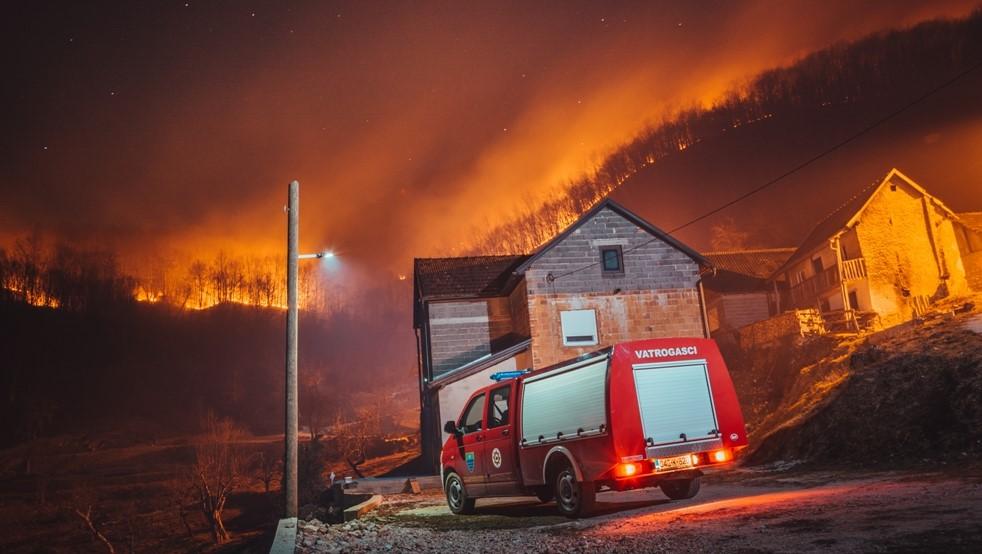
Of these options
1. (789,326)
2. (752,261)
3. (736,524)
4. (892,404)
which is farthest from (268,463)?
(736,524)

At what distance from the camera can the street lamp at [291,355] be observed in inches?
475

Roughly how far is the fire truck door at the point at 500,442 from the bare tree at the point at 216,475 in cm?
3818

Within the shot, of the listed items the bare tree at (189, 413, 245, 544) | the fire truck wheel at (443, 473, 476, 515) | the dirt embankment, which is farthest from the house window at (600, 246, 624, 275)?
the bare tree at (189, 413, 245, 544)

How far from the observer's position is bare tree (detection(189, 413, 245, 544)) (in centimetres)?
4450

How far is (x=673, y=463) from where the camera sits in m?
10.1

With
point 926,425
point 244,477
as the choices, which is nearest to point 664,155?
point 244,477

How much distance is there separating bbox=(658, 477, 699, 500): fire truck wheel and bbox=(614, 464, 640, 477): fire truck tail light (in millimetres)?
2233

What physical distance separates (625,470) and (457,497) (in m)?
4.97

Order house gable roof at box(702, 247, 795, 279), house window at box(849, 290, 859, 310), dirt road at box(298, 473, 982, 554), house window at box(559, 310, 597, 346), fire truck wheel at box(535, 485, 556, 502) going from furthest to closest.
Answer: house gable roof at box(702, 247, 795, 279)
house window at box(849, 290, 859, 310)
house window at box(559, 310, 597, 346)
fire truck wheel at box(535, 485, 556, 502)
dirt road at box(298, 473, 982, 554)

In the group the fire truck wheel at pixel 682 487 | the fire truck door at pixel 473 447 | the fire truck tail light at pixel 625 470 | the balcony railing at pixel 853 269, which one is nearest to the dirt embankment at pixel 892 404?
the fire truck wheel at pixel 682 487

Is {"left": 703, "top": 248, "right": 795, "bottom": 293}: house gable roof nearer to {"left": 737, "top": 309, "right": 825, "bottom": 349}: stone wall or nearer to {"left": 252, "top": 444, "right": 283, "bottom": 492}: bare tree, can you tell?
{"left": 737, "top": 309, "right": 825, "bottom": 349}: stone wall

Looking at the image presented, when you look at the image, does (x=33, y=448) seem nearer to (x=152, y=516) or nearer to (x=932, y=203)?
(x=152, y=516)

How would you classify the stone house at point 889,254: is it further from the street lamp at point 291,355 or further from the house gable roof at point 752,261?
the street lamp at point 291,355

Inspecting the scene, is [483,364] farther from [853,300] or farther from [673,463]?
[853,300]
